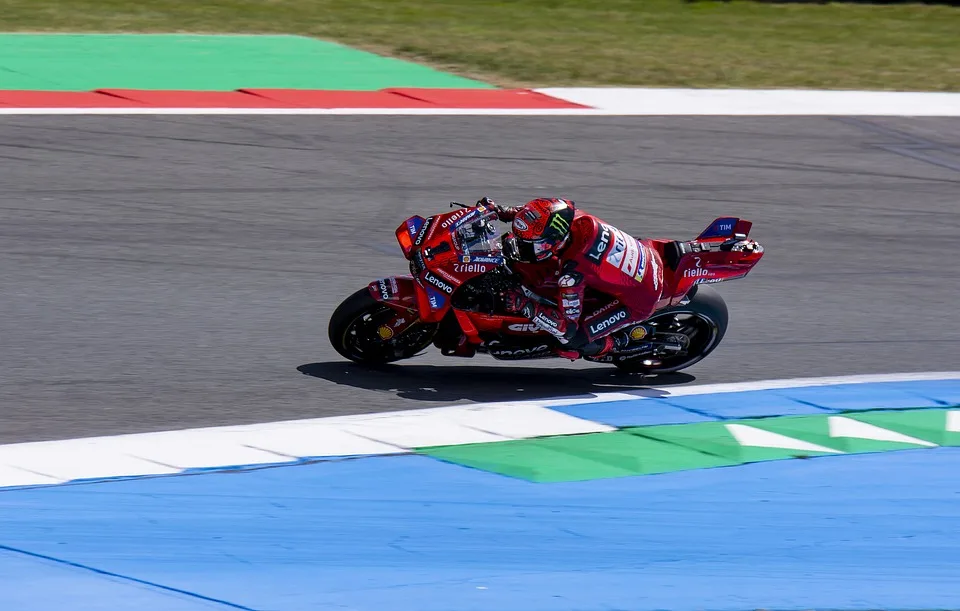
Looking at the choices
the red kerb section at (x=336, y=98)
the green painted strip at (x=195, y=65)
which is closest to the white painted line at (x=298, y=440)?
the red kerb section at (x=336, y=98)

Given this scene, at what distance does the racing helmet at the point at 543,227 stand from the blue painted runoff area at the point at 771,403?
1.01m

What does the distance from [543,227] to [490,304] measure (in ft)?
2.14

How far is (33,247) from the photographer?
11242 mm

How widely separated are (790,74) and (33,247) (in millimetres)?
13293

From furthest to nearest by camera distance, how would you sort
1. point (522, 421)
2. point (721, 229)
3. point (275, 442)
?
1. point (721, 229)
2. point (522, 421)
3. point (275, 442)

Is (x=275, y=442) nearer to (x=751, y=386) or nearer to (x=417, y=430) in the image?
(x=417, y=430)

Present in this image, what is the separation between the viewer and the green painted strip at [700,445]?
770cm

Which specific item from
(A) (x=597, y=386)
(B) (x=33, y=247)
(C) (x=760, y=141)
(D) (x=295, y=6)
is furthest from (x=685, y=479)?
(D) (x=295, y=6)

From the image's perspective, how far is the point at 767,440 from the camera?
327 inches

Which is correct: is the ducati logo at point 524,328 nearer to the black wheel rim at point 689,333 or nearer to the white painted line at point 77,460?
the black wheel rim at point 689,333

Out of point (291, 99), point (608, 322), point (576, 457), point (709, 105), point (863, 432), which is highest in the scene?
point (709, 105)

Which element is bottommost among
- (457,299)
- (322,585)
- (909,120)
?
(322,585)

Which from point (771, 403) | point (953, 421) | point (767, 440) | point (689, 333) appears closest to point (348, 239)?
point (689, 333)

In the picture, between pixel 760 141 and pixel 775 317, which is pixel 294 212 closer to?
pixel 775 317
